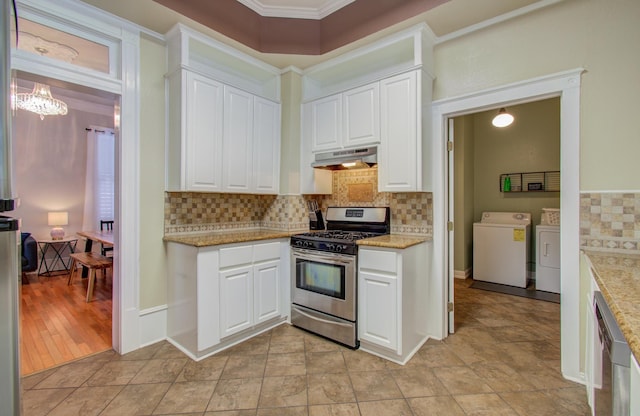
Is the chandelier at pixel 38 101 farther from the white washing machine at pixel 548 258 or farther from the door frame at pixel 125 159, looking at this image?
the white washing machine at pixel 548 258

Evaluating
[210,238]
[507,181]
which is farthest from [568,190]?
[507,181]

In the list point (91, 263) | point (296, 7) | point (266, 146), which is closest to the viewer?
point (296, 7)

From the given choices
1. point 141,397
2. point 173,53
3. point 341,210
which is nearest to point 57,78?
point 173,53

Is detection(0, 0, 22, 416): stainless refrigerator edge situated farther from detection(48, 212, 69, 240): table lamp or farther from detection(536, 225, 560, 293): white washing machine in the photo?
detection(48, 212, 69, 240): table lamp

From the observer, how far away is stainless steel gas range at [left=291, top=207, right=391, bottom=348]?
8.18 ft

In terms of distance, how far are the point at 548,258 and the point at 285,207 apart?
3.58 metres

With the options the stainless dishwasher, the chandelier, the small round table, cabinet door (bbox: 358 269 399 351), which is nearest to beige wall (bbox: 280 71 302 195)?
cabinet door (bbox: 358 269 399 351)

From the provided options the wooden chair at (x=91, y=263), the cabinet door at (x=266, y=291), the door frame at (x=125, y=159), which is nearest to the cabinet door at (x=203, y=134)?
the door frame at (x=125, y=159)

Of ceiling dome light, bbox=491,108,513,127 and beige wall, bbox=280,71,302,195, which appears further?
ceiling dome light, bbox=491,108,513,127

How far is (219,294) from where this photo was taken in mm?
2400

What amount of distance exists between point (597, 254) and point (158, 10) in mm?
3510

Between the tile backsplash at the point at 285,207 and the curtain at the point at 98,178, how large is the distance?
3734mm

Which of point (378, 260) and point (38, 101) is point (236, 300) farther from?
point (38, 101)

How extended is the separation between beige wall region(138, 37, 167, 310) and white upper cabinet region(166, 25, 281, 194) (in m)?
0.09
